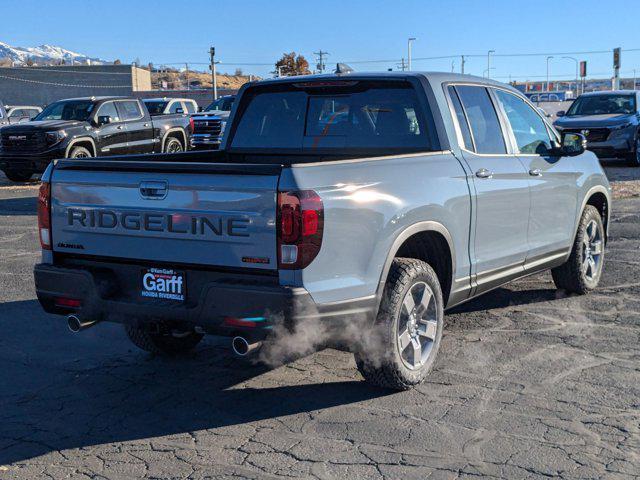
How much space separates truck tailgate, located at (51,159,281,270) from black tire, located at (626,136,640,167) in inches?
703

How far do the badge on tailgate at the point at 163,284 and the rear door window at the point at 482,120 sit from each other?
2.44 m

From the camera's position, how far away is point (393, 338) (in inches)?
190

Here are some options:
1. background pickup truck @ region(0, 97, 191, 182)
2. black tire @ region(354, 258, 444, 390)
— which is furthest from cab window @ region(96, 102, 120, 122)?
black tire @ region(354, 258, 444, 390)

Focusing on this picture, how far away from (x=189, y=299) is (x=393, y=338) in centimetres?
119

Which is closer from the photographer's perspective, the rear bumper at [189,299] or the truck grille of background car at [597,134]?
the rear bumper at [189,299]

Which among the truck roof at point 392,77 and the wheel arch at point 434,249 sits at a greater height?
the truck roof at point 392,77

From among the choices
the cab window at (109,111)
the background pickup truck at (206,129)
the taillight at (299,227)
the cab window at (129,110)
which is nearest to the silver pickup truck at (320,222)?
the taillight at (299,227)

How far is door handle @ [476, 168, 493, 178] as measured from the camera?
226 inches

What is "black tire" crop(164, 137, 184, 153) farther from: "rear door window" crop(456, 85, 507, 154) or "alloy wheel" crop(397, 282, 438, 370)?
"alloy wheel" crop(397, 282, 438, 370)

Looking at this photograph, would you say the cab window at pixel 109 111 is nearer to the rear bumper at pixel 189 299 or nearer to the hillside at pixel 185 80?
the rear bumper at pixel 189 299

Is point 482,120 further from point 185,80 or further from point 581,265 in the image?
point 185,80

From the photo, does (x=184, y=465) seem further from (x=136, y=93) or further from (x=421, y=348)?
(x=136, y=93)

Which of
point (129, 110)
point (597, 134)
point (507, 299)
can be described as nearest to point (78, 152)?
point (129, 110)

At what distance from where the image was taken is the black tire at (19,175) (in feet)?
62.6
